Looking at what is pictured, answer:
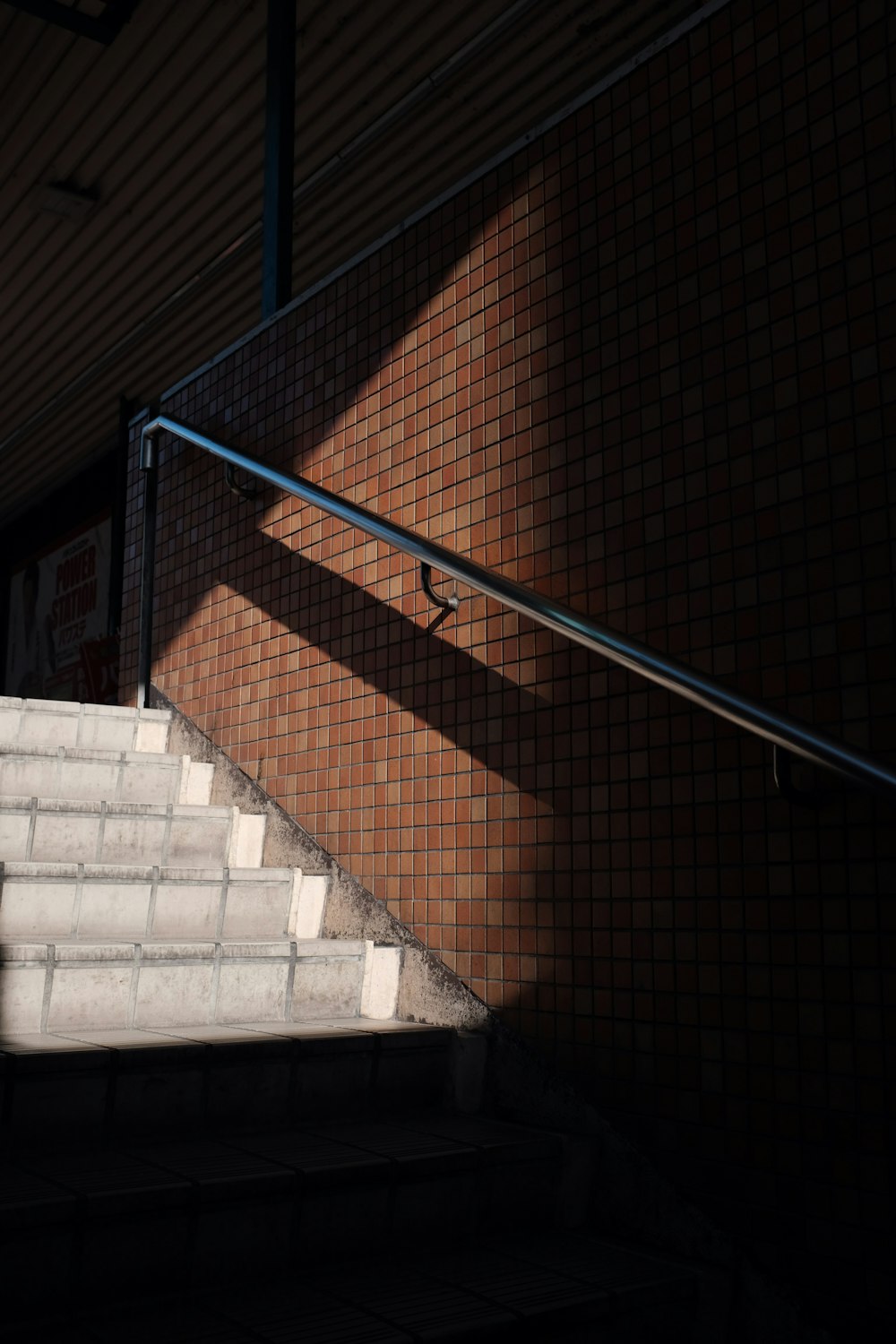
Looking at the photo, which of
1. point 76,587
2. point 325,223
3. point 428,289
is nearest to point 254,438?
point 428,289

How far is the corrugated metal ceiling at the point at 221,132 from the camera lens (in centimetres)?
450

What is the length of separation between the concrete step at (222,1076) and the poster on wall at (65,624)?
21.0 feet

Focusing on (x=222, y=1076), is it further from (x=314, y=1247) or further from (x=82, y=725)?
(x=82, y=725)

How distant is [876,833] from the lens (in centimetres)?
176

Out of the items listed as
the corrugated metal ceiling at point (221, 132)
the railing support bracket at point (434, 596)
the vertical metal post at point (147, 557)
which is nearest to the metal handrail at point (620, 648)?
the railing support bracket at point (434, 596)

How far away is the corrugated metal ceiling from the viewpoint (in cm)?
450

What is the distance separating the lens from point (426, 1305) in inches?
65.7

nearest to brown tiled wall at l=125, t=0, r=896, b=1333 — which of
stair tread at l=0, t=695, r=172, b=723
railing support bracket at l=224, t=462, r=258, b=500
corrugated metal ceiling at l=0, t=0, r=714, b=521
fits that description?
railing support bracket at l=224, t=462, r=258, b=500

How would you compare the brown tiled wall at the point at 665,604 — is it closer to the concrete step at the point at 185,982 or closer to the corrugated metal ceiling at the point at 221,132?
the concrete step at the point at 185,982

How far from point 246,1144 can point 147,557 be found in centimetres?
242

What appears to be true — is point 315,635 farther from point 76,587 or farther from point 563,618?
point 76,587

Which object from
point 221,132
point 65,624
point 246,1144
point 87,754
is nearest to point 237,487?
point 87,754

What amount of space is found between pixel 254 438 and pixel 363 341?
1.87 ft

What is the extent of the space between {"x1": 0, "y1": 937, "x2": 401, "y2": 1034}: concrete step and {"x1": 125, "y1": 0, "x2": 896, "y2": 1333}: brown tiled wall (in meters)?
0.20
